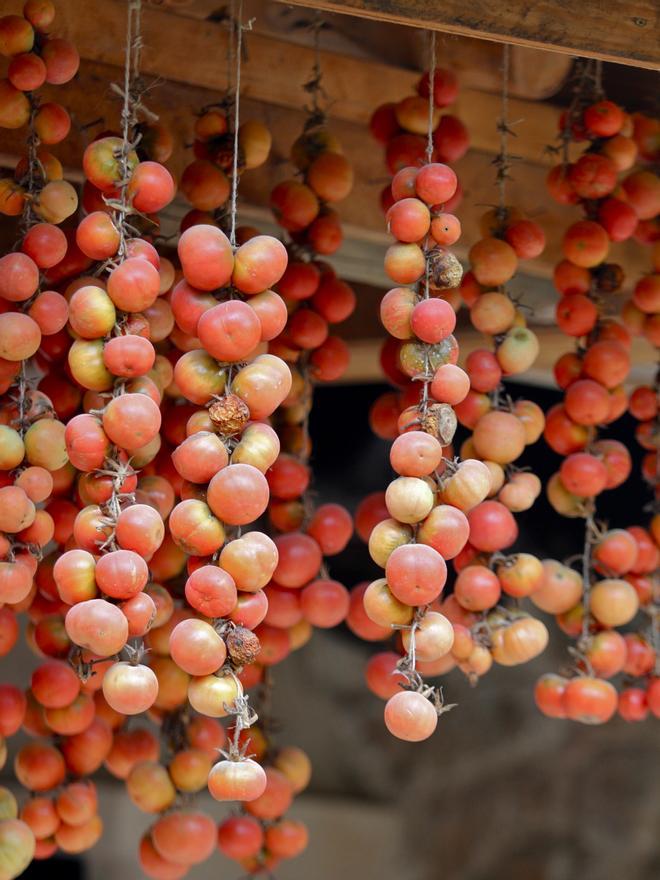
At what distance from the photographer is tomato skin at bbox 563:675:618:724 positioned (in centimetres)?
174

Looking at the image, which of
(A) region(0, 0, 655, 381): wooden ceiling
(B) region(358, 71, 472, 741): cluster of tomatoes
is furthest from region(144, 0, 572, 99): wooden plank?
(B) region(358, 71, 472, 741): cluster of tomatoes

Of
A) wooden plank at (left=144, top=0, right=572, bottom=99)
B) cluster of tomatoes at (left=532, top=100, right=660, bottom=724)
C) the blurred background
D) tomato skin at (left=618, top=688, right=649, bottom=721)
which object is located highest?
wooden plank at (left=144, top=0, right=572, bottom=99)

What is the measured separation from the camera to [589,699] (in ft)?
5.72

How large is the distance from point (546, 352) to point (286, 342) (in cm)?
95

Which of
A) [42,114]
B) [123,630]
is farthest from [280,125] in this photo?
[123,630]

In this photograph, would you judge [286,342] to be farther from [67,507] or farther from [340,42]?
[340,42]

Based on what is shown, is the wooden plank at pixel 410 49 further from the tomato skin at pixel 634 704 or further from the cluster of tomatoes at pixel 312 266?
the tomato skin at pixel 634 704

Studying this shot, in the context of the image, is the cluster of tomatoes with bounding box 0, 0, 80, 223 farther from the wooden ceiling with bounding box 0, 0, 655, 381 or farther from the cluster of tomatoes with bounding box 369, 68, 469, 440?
the cluster of tomatoes with bounding box 369, 68, 469, 440

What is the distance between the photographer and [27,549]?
1456 millimetres

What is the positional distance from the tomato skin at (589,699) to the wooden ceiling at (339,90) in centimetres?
64

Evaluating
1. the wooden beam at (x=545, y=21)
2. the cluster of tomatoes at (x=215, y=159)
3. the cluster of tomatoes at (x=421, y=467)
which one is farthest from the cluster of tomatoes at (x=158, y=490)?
the wooden beam at (x=545, y=21)

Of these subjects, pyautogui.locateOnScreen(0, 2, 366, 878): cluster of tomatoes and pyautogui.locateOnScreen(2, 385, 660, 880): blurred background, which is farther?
pyautogui.locateOnScreen(2, 385, 660, 880): blurred background

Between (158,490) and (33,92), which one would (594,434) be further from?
(33,92)

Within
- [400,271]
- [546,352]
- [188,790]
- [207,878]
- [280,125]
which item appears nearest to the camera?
[400,271]
